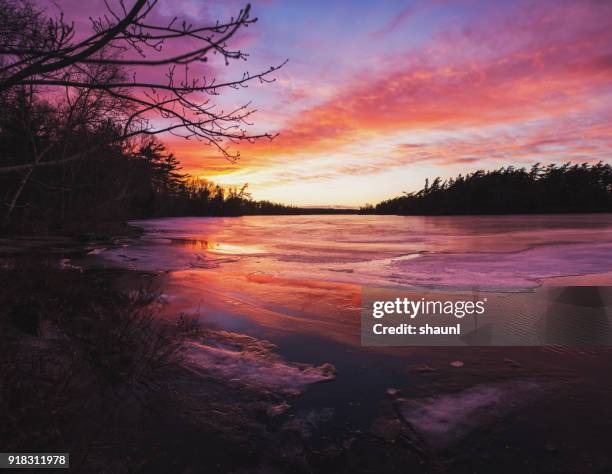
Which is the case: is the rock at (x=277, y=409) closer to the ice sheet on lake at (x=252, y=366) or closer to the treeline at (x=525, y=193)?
the ice sheet on lake at (x=252, y=366)

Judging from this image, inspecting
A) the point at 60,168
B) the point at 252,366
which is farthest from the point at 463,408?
the point at 60,168

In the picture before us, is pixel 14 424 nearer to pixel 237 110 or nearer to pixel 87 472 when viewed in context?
pixel 87 472

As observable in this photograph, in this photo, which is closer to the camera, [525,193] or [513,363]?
[513,363]

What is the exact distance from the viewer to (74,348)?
4242 millimetres

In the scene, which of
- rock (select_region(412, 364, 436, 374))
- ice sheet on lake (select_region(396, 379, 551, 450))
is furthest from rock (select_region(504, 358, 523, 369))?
rock (select_region(412, 364, 436, 374))

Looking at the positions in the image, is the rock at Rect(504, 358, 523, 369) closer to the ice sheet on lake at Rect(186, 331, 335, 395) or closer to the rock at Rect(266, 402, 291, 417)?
the ice sheet on lake at Rect(186, 331, 335, 395)

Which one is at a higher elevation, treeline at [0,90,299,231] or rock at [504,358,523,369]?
treeline at [0,90,299,231]

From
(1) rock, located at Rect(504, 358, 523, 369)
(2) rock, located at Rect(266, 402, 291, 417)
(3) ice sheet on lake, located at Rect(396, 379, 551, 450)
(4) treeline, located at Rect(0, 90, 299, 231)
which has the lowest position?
(2) rock, located at Rect(266, 402, 291, 417)

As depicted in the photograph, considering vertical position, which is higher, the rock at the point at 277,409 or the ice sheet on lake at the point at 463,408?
the ice sheet on lake at the point at 463,408

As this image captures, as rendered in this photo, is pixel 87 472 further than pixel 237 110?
No

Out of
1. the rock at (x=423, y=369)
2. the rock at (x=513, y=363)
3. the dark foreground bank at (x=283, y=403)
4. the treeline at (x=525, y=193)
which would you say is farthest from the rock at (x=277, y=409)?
the treeline at (x=525, y=193)

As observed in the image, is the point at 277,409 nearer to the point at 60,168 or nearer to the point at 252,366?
the point at 252,366

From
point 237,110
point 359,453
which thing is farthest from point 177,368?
point 237,110

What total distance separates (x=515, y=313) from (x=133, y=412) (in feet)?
19.8
